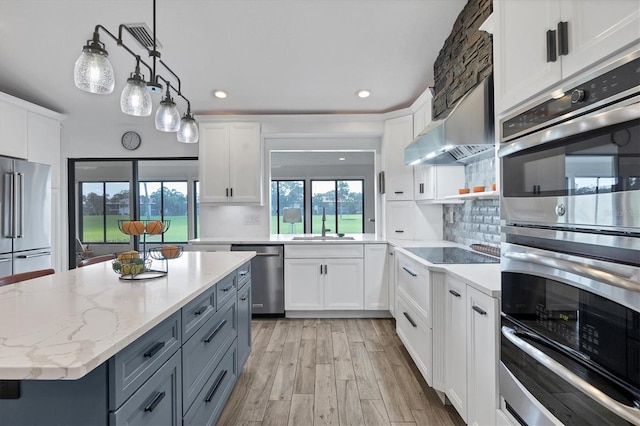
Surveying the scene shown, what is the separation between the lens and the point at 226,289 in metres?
2.00

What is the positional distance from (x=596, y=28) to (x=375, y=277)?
122 inches

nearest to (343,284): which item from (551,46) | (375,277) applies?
(375,277)

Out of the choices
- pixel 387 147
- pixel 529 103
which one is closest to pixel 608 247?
pixel 529 103

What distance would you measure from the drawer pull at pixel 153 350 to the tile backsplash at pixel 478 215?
2.26 metres

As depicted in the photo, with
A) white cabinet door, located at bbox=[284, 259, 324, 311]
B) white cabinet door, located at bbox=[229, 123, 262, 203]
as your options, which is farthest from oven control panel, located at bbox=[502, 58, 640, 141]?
white cabinet door, located at bbox=[229, 123, 262, 203]

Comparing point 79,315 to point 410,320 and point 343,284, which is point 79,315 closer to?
point 410,320

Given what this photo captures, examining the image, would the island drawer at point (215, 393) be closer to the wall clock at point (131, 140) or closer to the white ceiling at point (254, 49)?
the white ceiling at point (254, 49)

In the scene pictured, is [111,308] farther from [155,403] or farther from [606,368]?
[606,368]

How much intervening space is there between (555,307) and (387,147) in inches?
118

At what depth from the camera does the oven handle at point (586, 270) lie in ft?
2.49

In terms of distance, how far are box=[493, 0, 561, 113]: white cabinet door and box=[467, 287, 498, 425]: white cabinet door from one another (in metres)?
0.84

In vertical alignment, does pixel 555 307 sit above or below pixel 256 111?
below

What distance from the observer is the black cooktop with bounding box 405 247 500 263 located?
213 centimetres

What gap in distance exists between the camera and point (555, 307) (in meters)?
1.02
